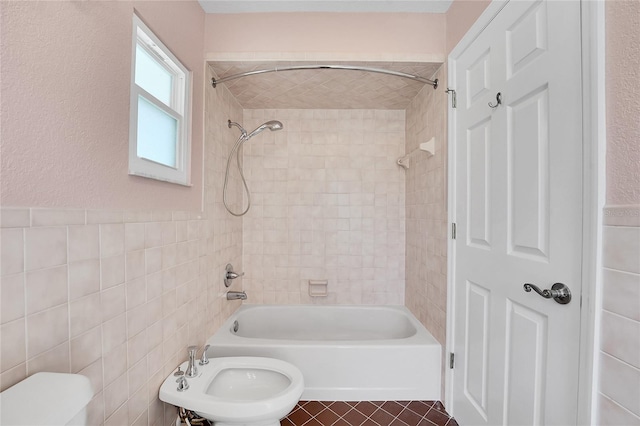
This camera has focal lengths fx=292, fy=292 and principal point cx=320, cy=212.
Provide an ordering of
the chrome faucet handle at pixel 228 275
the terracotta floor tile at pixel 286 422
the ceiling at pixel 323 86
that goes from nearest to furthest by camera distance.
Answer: the terracotta floor tile at pixel 286 422, the ceiling at pixel 323 86, the chrome faucet handle at pixel 228 275

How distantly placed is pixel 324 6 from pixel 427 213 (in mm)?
1537

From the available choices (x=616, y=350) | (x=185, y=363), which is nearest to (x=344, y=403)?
(x=185, y=363)

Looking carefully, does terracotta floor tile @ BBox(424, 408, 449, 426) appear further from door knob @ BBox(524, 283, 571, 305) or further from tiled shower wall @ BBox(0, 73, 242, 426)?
tiled shower wall @ BBox(0, 73, 242, 426)

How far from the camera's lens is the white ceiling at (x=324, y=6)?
5.92ft

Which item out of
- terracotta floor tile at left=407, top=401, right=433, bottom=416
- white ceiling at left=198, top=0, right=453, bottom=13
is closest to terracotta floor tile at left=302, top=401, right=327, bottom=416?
terracotta floor tile at left=407, top=401, right=433, bottom=416

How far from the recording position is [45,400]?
62 centimetres

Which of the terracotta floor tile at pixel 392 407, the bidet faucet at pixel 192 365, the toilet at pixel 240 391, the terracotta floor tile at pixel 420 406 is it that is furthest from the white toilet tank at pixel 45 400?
the terracotta floor tile at pixel 420 406

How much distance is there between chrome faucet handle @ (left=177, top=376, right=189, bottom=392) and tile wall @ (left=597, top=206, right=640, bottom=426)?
152 cm

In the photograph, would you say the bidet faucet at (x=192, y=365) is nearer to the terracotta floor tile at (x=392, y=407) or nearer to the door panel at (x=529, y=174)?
the terracotta floor tile at (x=392, y=407)

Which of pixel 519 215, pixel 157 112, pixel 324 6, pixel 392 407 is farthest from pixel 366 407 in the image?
pixel 324 6

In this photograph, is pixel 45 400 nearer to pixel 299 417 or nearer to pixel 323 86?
pixel 299 417

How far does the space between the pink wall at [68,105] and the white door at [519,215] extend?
5.11 feet

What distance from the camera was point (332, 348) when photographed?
1.87 m

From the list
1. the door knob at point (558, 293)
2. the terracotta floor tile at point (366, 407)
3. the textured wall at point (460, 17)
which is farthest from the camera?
the terracotta floor tile at point (366, 407)
